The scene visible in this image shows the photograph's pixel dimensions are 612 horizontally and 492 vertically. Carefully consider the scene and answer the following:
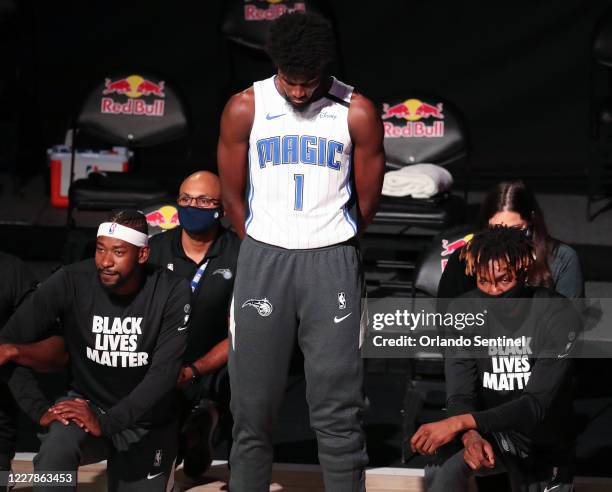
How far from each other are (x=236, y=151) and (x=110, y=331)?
33.8 inches

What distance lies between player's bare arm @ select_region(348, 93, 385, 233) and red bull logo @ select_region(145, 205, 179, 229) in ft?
6.78

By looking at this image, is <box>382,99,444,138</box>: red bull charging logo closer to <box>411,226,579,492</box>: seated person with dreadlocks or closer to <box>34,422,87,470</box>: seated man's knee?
<box>411,226,579,492</box>: seated person with dreadlocks

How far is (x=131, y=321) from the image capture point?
14.4 feet

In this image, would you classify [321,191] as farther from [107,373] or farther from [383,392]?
[383,392]

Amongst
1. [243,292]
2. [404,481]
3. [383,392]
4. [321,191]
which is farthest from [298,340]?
[383,392]

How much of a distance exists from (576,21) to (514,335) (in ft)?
12.3

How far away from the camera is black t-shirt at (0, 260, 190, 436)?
4355mm


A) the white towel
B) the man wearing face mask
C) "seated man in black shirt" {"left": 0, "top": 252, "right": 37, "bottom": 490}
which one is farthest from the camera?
the white towel

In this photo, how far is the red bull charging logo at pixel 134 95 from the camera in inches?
279

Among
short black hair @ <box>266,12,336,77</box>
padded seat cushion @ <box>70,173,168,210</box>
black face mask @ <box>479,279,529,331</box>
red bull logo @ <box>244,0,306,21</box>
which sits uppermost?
red bull logo @ <box>244,0,306,21</box>

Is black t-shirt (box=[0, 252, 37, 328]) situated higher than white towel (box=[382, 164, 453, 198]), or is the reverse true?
white towel (box=[382, 164, 453, 198])

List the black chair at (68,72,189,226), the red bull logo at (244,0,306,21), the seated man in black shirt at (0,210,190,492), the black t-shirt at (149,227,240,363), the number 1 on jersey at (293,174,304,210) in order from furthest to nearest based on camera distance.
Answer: the red bull logo at (244,0,306,21) → the black chair at (68,72,189,226) → the black t-shirt at (149,227,240,363) → the seated man in black shirt at (0,210,190,492) → the number 1 on jersey at (293,174,304,210)

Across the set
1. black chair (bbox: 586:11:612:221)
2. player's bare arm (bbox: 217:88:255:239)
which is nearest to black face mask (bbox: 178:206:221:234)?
player's bare arm (bbox: 217:88:255:239)

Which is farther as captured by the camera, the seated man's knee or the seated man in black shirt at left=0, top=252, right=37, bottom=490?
the seated man in black shirt at left=0, top=252, right=37, bottom=490
